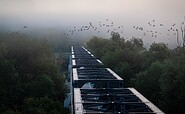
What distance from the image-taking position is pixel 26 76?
130ft

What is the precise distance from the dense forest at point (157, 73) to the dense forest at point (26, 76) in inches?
302

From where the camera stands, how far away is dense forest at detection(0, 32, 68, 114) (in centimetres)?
3259

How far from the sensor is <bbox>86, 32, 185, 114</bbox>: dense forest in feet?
86.1

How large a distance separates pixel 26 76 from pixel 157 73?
14102 mm

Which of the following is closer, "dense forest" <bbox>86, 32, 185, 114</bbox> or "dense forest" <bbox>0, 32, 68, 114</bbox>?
"dense forest" <bbox>86, 32, 185, 114</bbox>

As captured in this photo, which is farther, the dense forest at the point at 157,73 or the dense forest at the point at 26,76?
the dense forest at the point at 26,76

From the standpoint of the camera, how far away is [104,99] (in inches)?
856

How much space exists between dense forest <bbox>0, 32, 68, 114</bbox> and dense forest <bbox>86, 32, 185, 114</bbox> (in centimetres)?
767

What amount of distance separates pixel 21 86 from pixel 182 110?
15447 millimetres

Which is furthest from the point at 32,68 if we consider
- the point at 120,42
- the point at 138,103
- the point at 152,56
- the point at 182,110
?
the point at 120,42

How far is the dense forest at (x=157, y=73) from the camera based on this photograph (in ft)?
86.1

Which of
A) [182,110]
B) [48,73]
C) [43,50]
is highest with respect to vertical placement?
[43,50]

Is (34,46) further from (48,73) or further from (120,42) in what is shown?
(120,42)

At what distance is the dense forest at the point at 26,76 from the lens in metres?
32.6
